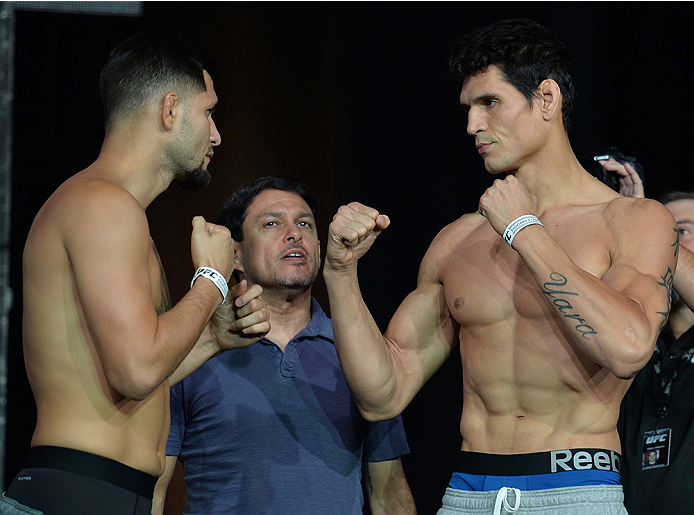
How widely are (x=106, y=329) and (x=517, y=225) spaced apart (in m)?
0.85

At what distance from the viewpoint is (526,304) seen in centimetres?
194

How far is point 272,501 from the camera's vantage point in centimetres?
218

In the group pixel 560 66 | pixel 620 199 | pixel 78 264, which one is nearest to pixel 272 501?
pixel 78 264

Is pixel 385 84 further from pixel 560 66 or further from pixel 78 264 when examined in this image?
pixel 78 264

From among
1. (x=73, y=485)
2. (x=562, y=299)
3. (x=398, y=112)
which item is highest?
(x=398, y=112)

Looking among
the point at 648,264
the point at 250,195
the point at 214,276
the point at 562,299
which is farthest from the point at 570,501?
the point at 250,195

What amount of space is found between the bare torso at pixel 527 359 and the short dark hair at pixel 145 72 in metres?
0.79

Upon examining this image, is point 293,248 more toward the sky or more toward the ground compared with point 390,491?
more toward the sky

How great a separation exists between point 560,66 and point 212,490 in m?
1.38

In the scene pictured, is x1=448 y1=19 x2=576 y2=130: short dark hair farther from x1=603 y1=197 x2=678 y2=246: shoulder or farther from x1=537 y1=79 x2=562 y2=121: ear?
x1=603 y1=197 x2=678 y2=246: shoulder

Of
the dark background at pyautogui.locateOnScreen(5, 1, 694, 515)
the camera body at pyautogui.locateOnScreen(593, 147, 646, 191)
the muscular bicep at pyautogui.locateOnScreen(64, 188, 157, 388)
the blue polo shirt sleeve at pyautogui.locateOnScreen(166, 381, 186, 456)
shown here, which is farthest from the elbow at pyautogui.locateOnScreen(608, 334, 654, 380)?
the dark background at pyautogui.locateOnScreen(5, 1, 694, 515)

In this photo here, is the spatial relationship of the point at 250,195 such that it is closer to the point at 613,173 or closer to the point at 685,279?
the point at 613,173

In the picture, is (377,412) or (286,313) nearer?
(377,412)

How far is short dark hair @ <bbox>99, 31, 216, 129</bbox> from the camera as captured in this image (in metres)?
1.81
